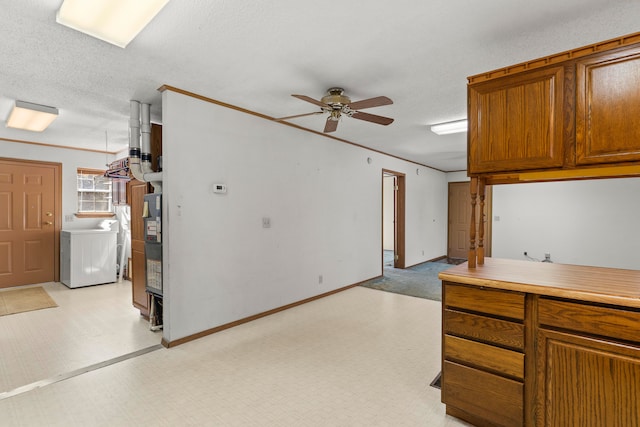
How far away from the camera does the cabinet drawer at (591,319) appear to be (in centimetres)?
142

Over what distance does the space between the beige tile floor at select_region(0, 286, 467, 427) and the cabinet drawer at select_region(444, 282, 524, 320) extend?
0.75 meters

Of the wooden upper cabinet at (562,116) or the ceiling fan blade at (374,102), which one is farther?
the ceiling fan blade at (374,102)

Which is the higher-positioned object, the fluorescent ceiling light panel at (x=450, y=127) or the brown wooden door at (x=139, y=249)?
the fluorescent ceiling light panel at (x=450, y=127)

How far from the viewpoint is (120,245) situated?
19.9 ft

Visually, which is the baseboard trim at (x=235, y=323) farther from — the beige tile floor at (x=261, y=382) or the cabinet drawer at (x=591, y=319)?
the cabinet drawer at (x=591, y=319)

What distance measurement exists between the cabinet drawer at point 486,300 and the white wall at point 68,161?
6662mm

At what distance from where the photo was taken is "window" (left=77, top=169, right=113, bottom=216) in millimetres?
6020

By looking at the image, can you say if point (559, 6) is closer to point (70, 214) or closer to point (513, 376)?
point (513, 376)

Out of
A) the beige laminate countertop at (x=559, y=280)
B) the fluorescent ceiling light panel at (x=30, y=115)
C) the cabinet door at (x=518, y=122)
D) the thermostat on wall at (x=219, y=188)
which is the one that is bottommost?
the beige laminate countertop at (x=559, y=280)

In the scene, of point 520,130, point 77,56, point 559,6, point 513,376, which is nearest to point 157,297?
point 77,56

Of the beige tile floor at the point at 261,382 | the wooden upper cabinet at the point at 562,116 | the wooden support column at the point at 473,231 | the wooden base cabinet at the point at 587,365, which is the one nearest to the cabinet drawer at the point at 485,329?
the wooden base cabinet at the point at 587,365

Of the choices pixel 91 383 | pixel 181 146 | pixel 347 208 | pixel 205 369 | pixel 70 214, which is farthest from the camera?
pixel 70 214

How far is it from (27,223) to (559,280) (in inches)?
289

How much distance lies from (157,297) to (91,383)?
1064 mm
